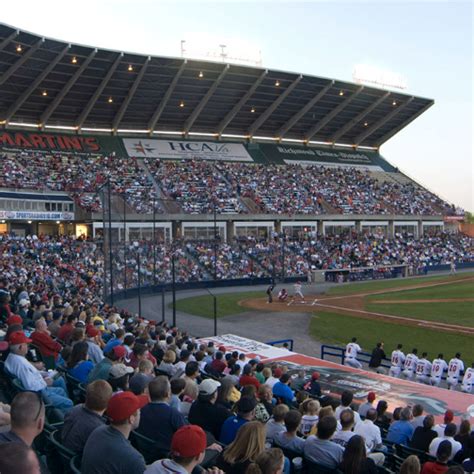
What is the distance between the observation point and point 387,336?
23766 millimetres

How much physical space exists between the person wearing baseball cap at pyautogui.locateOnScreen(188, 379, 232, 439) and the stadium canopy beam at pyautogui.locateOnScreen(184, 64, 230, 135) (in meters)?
49.8

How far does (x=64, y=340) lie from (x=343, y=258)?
139 feet

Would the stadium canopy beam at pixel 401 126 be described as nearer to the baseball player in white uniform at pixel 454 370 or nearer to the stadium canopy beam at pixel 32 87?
the stadium canopy beam at pixel 32 87

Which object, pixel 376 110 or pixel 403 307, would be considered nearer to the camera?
pixel 403 307

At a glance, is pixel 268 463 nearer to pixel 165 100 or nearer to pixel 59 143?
pixel 59 143

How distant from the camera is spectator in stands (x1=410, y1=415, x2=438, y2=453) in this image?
7.79 m

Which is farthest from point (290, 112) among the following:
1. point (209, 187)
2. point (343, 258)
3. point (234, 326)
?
point (234, 326)

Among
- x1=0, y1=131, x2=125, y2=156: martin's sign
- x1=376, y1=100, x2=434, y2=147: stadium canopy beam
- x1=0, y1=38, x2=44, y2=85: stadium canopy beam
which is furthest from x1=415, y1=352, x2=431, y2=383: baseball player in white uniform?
x1=376, y1=100, x2=434, y2=147: stadium canopy beam

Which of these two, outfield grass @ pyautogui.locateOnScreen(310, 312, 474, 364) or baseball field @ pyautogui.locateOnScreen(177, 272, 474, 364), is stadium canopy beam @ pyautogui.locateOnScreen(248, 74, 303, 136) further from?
outfield grass @ pyautogui.locateOnScreen(310, 312, 474, 364)

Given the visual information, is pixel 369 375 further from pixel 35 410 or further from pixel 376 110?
pixel 376 110

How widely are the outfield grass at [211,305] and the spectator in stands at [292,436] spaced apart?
23.5 meters

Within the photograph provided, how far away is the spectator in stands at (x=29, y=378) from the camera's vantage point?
674cm

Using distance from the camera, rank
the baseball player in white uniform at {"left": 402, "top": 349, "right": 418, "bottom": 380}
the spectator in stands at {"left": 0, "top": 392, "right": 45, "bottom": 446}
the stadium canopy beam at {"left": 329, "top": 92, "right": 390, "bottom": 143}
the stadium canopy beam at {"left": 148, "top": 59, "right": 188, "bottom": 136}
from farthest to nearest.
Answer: the stadium canopy beam at {"left": 329, "top": 92, "right": 390, "bottom": 143}
the stadium canopy beam at {"left": 148, "top": 59, "right": 188, "bottom": 136}
the baseball player in white uniform at {"left": 402, "top": 349, "right": 418, "bottom": 380}
the spectator in stands at {"left": 0, "top": 392, "right": 45, "bottom": 446}

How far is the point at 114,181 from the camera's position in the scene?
4903 cm
